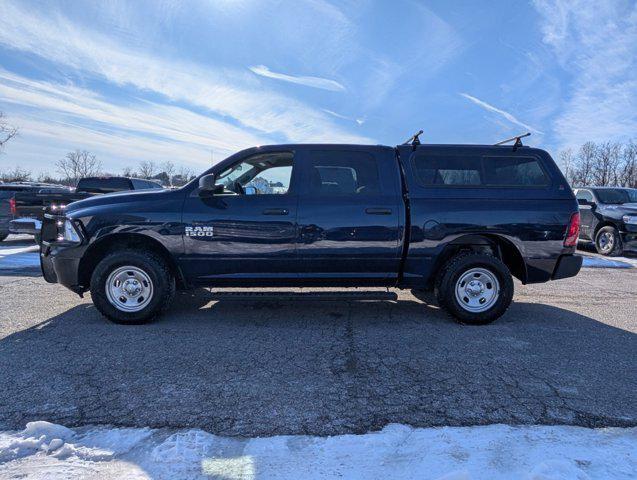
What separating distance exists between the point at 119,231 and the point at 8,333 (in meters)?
1.52

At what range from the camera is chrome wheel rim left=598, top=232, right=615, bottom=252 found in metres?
10.9

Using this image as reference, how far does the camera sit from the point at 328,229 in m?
4.61

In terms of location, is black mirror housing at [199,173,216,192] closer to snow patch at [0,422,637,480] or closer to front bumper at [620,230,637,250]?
snow patch at [0,422,637,480]

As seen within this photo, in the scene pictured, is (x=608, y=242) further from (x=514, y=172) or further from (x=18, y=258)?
(x=18, y=258)

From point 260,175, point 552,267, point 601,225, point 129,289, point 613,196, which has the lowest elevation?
point 129,289

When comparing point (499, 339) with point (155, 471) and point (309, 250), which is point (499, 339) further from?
point (155, 471)

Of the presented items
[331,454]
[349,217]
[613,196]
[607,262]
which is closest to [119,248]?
[349,217]

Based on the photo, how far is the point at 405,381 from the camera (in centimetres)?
330

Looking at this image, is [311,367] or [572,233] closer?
[311,367]

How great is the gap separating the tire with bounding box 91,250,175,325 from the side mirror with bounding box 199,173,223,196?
36.4 inches

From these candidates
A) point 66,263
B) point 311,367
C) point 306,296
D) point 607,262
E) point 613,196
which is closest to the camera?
point 311,367

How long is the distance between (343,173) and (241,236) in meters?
1.36

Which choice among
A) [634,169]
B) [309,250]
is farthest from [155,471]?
[634,169]

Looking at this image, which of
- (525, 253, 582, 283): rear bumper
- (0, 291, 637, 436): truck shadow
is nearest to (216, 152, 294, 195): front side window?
(0, 291, 637, 436): truck shadow
